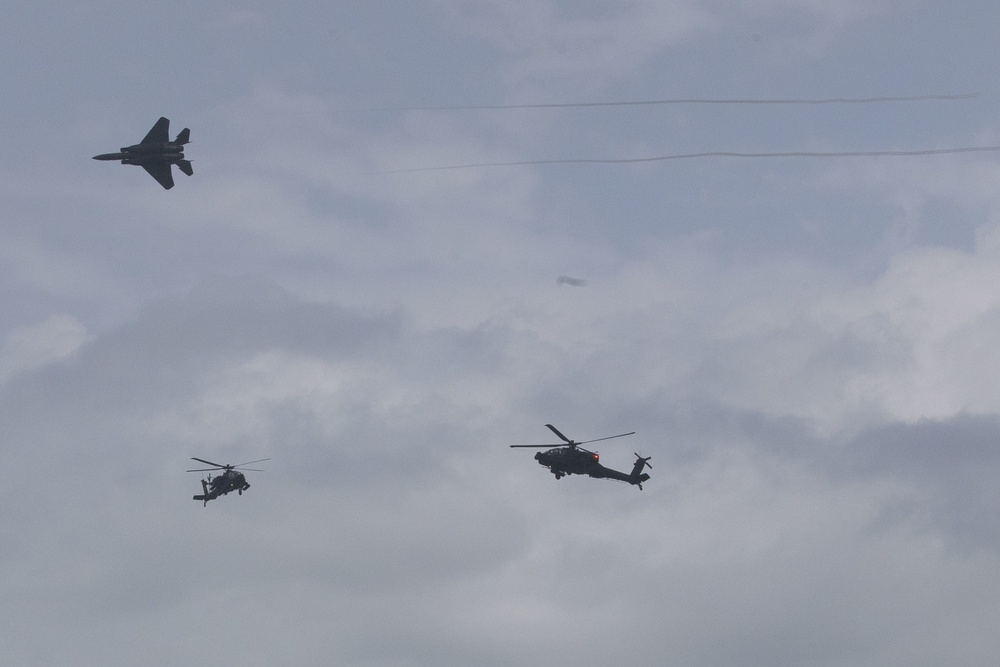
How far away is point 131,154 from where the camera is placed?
5974 inches

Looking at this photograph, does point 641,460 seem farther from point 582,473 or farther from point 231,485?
point 231,485

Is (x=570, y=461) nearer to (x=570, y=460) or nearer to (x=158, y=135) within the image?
(x=570, y=460)

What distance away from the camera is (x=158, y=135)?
15175cm

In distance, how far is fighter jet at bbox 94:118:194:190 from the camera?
494 feet

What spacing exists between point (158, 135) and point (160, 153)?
7.91ft

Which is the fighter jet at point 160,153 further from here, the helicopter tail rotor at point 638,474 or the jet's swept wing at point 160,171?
the helicopter tail rotor at point 638,474

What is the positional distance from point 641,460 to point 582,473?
7939mm

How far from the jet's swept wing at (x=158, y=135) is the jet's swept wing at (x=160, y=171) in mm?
502

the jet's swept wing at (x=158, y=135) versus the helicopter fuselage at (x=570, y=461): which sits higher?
the jet's swept wing at (x=158, y=135)

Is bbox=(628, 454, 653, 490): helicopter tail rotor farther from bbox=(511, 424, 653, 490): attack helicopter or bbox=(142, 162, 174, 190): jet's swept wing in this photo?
bbox=(142, 162, 174, 190): jet's swept wing

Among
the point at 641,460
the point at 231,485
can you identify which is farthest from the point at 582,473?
the point at 231,485

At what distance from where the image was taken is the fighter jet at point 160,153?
15062 centimetres

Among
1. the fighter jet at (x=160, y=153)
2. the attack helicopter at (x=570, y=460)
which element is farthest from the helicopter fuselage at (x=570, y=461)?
the fighter jet at (x=160, y=153)

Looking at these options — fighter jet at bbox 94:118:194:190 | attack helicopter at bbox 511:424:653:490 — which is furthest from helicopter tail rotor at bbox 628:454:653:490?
fighter jet at bbox 94:118:194:190
